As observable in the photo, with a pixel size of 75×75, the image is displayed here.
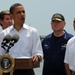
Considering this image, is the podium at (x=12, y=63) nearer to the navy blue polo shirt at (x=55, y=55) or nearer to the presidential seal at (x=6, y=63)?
the presidential seal at (x=6, y=63)

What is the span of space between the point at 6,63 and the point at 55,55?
1406mm

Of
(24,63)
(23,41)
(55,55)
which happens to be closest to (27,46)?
(23,41)

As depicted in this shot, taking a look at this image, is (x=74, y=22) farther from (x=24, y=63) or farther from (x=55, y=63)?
(x=24, y=63)

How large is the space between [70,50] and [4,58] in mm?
1103

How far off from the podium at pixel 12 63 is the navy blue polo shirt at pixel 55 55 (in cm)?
125

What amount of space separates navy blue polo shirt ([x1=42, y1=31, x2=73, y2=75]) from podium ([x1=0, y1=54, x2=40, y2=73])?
125cm

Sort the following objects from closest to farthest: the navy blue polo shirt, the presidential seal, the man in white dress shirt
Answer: the presidential seal < the man in white dress shirt < the navy blue polo shirt

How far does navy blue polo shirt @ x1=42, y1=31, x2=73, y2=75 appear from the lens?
4875 mm

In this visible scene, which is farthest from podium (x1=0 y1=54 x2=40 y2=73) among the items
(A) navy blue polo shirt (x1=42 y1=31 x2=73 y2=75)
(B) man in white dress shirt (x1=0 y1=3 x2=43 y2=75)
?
(A) navy blue polo shirt (x1=42 y1=31 x2=73 y2=75)

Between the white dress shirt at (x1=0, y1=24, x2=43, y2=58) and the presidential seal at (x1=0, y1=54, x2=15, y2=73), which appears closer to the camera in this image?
the presidential seal at (x1=0, y1=54, x2=15, y2=73)

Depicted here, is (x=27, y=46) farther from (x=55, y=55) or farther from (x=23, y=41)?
(x=55, y=55)

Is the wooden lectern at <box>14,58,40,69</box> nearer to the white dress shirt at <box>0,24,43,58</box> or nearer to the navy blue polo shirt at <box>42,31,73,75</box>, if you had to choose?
the white dress shirt at <box>0,24,43,58</box>

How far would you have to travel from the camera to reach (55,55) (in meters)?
4.89

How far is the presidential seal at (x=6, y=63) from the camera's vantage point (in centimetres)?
362
